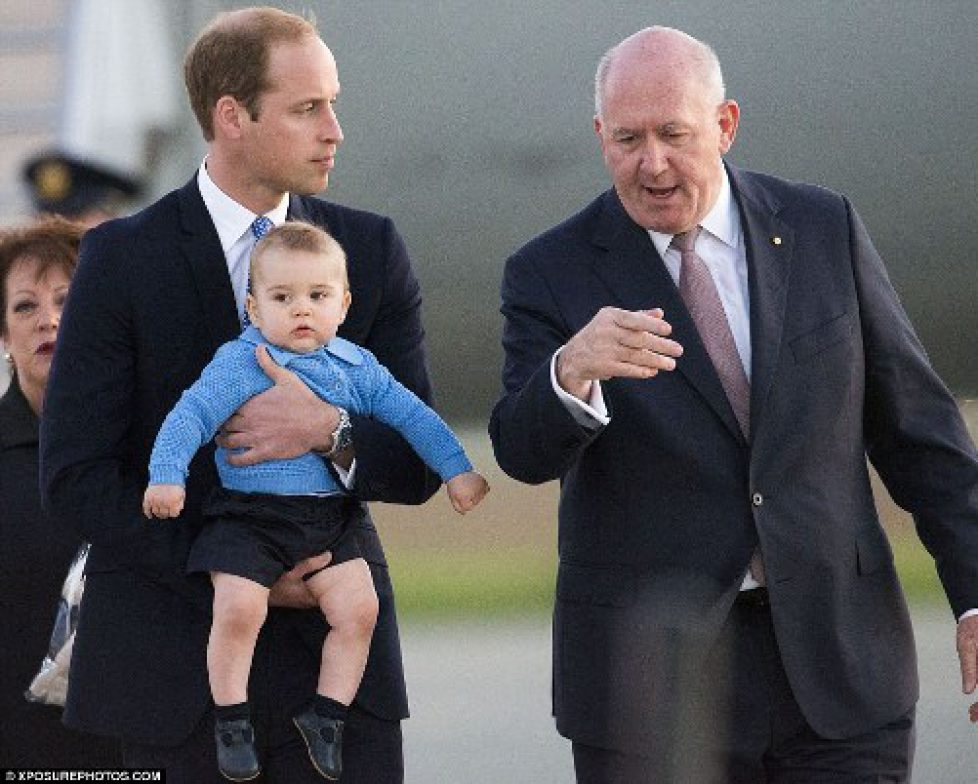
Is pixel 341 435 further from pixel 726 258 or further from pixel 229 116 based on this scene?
pixel 726 258

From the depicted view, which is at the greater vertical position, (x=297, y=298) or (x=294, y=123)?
(x=294, y=123)

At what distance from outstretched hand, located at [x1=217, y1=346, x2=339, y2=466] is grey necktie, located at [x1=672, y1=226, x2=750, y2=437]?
0.51 m

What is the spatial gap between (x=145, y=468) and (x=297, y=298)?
33cm

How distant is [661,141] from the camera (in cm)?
261

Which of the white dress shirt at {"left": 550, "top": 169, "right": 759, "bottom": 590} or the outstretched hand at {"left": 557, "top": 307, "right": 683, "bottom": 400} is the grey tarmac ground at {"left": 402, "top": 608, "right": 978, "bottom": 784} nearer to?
the white dress shirt at {"left": 550, "top": 169, "right": 759, "bottom": 590}

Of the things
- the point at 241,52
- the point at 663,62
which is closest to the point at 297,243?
the point at 241,52

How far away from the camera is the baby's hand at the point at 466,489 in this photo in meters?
2.60

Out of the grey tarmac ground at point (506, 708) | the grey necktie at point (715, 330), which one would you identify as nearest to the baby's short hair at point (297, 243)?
the grey necktie at point (715, 330)

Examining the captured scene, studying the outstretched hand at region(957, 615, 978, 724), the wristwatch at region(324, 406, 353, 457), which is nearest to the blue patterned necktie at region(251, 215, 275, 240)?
the wristwatch at region(324, 406, 353, 457)

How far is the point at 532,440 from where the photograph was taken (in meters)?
2.50

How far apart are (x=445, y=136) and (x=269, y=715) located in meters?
4.87

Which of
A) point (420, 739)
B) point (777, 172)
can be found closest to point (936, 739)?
point (420, 739)

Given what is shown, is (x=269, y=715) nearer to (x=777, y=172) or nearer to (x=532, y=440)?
(x=532, y=440)

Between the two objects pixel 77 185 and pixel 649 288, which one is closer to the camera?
pixel 649 288
